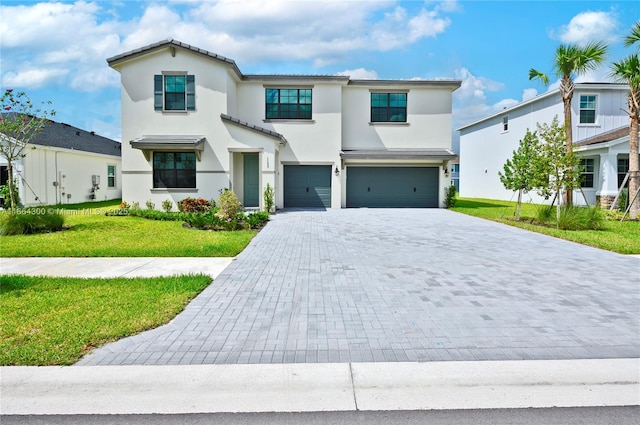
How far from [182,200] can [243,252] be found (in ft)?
37.4

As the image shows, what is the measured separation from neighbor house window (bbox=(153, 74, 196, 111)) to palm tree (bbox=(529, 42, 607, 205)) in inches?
626

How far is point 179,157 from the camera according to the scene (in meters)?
20.6

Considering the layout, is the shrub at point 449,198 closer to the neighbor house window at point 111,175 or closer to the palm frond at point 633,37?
the palm frond at point 633,37

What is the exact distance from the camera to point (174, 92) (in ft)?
67.5

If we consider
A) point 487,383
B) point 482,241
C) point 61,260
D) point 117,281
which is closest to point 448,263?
point 482,241

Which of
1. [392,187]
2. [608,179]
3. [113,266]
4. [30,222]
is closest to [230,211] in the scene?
[30,222]

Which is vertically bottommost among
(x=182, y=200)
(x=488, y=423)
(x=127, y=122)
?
(x=488, y=423)

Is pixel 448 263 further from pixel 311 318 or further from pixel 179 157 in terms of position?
pixel 179 157

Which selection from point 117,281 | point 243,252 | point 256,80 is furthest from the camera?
point 256,80

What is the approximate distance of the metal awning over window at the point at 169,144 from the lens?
1931cm

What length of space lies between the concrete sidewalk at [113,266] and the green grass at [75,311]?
1.90 feet

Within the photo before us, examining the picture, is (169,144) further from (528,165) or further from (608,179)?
(608,179)

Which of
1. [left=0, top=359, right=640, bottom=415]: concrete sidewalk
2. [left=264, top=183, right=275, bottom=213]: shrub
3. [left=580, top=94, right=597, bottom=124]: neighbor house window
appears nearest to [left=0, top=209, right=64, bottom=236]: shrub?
[left=264, top=183, right=275, bottom=213]: shrub

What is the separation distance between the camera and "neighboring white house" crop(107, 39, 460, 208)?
2029 cm
